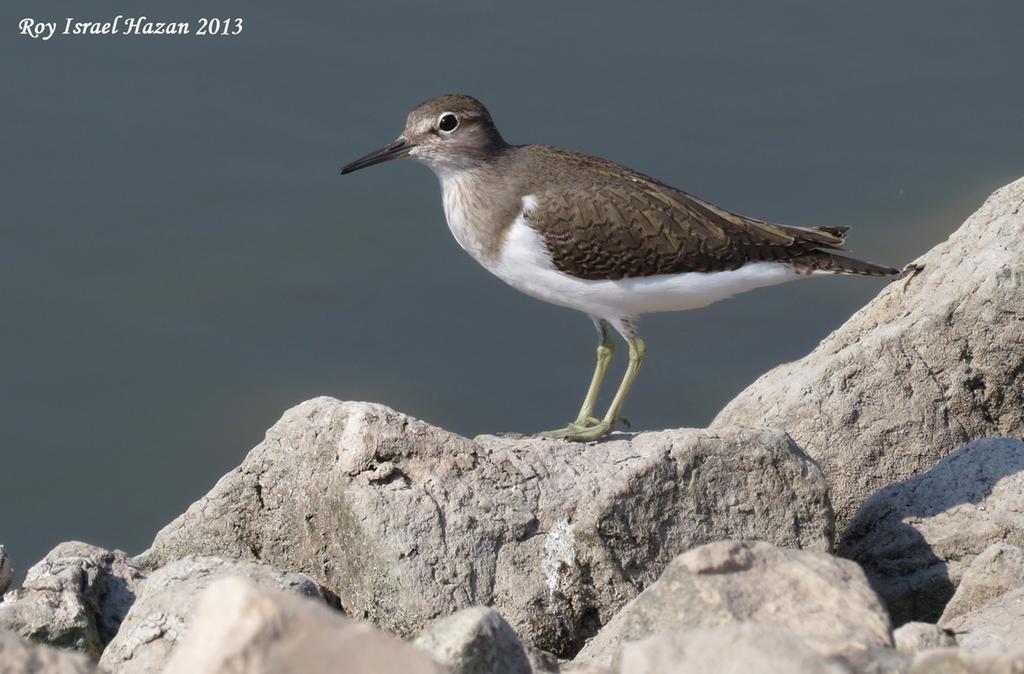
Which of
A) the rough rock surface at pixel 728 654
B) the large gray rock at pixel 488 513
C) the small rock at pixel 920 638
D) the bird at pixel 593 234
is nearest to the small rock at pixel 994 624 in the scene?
the small rock at pixel 920 638

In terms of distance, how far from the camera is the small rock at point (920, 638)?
5645 millimetres

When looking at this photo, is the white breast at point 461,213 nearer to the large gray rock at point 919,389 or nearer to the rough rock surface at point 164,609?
the large gray rock at point 919,389

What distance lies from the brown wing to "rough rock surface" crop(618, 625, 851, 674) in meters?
4.62

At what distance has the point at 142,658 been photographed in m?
6.13

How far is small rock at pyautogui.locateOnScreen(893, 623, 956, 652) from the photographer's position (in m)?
5.64

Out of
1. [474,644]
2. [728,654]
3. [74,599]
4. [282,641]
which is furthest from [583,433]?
[282,641]

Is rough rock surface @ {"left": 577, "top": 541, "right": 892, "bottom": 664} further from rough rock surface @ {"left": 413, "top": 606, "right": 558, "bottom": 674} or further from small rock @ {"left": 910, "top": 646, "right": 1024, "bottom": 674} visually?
small rock @ {"left": 910, "top": 646, "right": 1024, "bottom": 674}

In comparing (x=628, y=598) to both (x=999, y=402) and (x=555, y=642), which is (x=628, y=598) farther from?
(x=999, y=402)

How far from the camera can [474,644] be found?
5480 millimetres

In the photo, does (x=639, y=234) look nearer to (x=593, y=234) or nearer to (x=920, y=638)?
(x=593, y=234)

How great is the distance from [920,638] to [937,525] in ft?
7.07

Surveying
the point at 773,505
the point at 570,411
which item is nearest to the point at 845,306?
the point at 570,411

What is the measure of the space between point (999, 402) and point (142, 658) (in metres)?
5.29

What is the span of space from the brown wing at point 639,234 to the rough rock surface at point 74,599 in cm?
325
